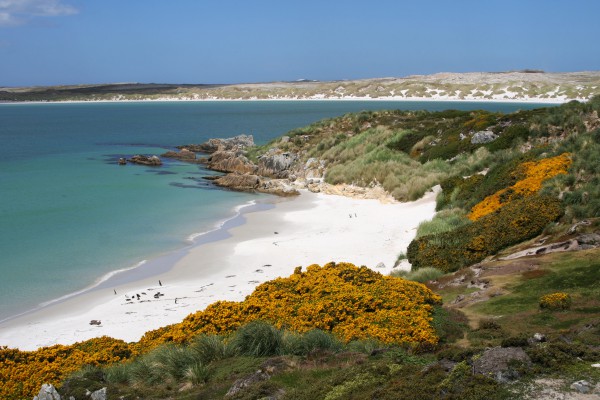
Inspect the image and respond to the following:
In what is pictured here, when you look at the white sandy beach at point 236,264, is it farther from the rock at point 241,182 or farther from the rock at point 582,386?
the rock at point 582,386

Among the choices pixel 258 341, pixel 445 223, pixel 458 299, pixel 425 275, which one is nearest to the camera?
pixel 258 341

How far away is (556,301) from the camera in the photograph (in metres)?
Result: 10.7

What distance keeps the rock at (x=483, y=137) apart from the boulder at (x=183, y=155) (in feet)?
96.8

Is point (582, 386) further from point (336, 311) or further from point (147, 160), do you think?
point (147, 160)

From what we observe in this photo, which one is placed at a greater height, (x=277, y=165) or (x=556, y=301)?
(x=556, y=301)

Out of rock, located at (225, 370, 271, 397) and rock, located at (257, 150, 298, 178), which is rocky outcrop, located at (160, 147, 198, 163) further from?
rock, located at (225, 370, 271, 397)

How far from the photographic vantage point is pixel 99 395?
8586 mm

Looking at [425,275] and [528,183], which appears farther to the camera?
[528,183]

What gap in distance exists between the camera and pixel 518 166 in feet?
75.9

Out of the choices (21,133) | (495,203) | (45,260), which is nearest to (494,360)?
(495,203)

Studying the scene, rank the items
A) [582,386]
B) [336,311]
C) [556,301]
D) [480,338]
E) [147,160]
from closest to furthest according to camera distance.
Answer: [582,386], [480,338], [556,301], [336,311], [147,160]

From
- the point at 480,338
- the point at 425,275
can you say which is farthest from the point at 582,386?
the point at 425,275

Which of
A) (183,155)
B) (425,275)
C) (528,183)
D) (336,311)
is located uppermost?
(528,183)

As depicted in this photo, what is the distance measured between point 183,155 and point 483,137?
32.7 m
